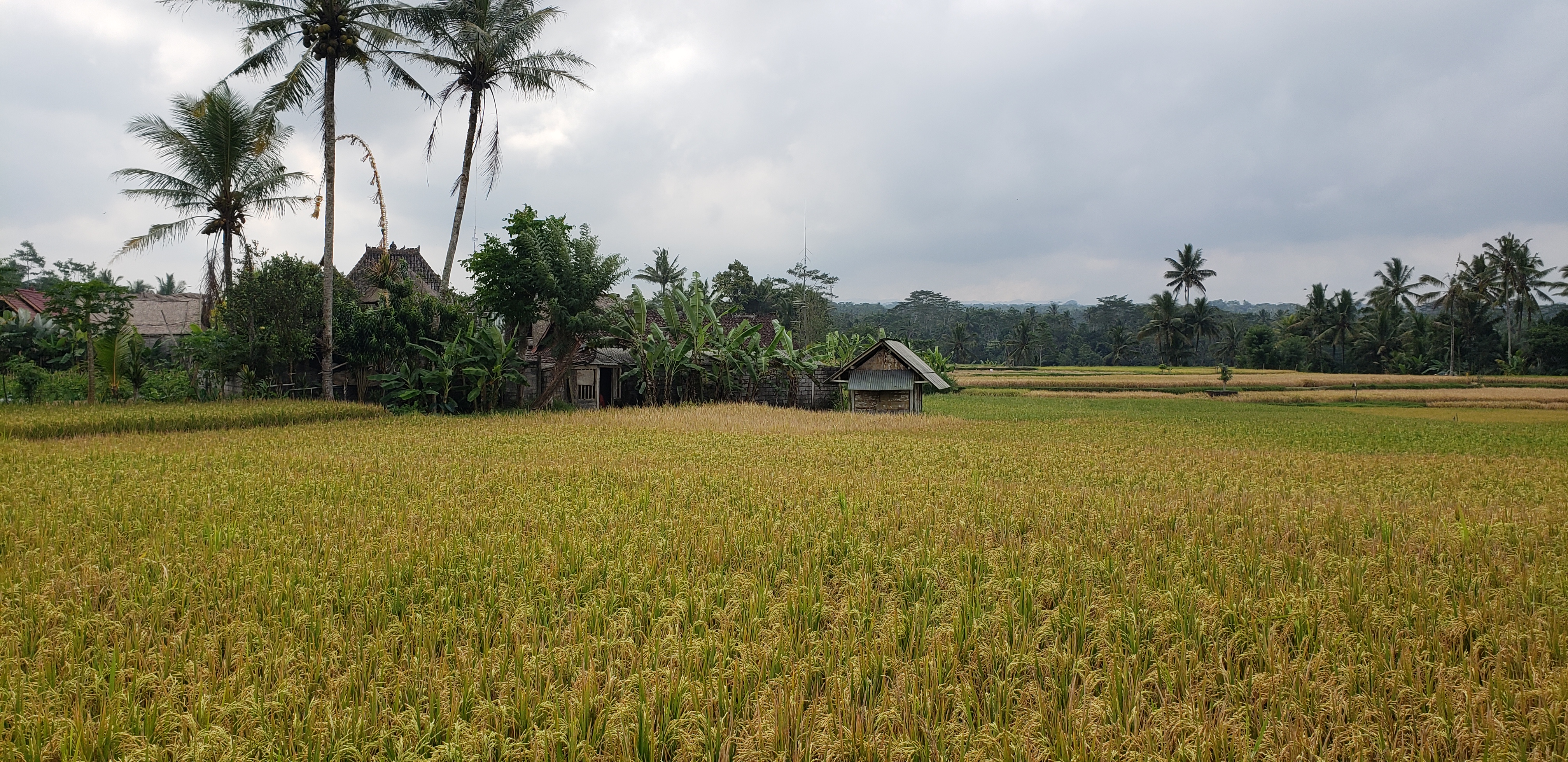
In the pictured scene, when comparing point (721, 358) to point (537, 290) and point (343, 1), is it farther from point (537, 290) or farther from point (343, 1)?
point (343, 1)

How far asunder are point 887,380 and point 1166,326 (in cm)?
4470

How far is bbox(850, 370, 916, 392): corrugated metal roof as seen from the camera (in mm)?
20172

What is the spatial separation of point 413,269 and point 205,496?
27.4 meters

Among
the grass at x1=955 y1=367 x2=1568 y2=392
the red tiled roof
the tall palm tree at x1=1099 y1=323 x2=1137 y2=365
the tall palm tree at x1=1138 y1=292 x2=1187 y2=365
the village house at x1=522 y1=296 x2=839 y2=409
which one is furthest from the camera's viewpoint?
the tall palm tree at x1=1099 y1=323 x2=1137 y2=365

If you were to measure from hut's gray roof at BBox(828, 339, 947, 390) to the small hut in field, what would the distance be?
0.01m

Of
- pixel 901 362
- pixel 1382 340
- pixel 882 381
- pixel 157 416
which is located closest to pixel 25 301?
pixel 157 416

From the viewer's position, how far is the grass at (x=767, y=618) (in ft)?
8.67

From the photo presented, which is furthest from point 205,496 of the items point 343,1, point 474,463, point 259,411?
point 343,1

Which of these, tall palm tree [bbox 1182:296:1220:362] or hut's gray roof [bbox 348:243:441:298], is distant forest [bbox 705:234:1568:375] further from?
hut's gray roof [bbox 348:243:441:298]

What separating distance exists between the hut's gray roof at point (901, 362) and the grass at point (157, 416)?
1155cm

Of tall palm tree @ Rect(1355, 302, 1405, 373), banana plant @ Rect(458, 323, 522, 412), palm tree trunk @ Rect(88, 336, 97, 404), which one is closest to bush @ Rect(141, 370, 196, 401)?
palm tree trunk @ Rect(88, 336, 97, 404)

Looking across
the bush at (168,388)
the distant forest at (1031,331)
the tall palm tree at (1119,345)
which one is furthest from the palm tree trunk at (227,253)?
the tall palm tree at (1119,345)

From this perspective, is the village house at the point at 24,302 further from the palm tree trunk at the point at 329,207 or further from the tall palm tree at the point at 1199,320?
the tall palm tree at the point at 1199,320

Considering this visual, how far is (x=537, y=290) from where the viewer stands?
18688mm
